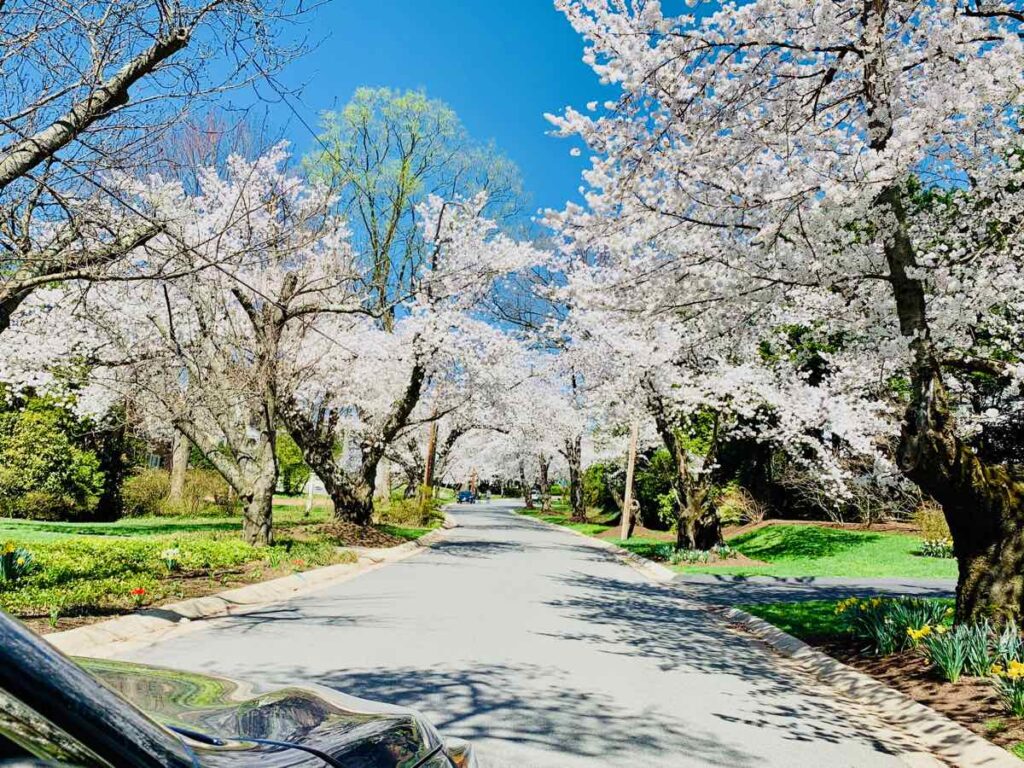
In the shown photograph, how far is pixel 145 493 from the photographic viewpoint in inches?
1091

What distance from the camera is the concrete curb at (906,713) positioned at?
4.80 meters

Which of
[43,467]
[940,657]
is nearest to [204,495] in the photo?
[43,467]

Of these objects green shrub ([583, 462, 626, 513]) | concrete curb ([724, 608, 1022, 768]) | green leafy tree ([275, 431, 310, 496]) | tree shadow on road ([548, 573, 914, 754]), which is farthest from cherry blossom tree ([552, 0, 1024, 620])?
green leafy tree ([275, 431, 310, 496])

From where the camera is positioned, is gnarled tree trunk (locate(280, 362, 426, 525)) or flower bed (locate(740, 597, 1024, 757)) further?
gnarled tree trunk (locate(280, 362, 426, 525))

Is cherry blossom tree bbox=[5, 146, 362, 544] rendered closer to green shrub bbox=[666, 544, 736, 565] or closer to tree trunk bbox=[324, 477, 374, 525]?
tree trunk bbox=[324, 477, 374, 525]

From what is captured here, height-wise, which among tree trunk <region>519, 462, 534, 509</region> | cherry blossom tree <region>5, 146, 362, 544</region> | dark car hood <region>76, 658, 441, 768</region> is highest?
cherry blossom tree <region>5, 146, 362, 544</region>

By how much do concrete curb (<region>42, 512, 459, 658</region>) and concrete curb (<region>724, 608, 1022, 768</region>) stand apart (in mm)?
5771

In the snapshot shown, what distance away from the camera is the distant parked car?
3.01 feet

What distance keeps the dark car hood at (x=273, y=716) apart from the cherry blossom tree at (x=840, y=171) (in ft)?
22.5

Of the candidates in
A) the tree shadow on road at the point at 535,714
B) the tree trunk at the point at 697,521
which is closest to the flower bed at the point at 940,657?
the tree shadow on road at the point at 535,714

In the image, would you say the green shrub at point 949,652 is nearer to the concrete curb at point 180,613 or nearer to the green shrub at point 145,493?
the concrete curb at point 180,613

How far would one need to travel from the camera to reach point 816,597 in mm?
13219

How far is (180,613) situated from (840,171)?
29.2 ft

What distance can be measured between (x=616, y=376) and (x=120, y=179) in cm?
1737
